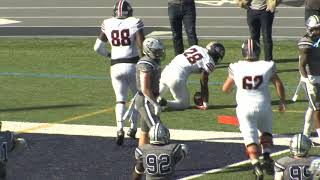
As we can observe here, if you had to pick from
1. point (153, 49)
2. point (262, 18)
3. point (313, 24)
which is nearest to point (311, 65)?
point (313, 24)

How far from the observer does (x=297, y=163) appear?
404 inches

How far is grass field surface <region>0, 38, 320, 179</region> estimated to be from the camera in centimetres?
1664

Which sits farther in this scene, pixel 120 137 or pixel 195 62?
pixel 195 62

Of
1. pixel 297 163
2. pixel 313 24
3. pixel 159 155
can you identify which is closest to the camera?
pixel 297 163

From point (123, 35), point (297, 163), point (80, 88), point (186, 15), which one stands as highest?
point (123, 35)

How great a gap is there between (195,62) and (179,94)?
2.12 feet

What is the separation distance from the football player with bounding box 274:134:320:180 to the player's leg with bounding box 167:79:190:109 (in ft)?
21.0

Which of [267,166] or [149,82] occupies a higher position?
[149,82]

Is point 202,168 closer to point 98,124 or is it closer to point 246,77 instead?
point 246,77

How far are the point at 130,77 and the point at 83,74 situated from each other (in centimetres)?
613

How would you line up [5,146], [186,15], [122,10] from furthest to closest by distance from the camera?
[186,15] < [122,10] < [5,146]

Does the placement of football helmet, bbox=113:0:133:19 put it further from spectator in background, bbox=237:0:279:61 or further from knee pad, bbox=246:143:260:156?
spectator in background, bbox=237:0:279:61

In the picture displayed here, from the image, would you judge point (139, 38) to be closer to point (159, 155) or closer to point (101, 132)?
point (101, 132)

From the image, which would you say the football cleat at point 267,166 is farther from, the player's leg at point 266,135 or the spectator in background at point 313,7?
the spectator in background at point 313,7
